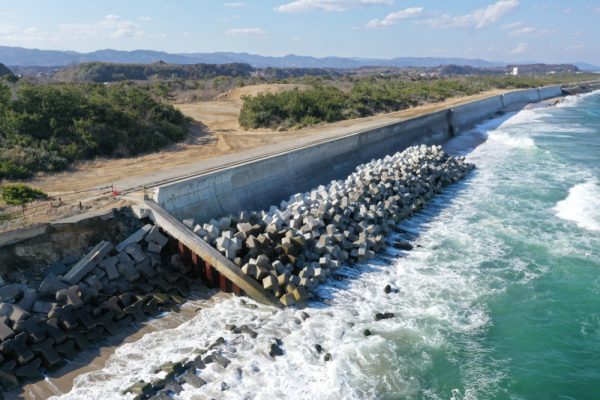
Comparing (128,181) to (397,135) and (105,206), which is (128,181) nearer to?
(105,206)

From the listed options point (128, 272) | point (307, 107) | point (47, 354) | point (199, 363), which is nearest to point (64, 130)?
point (128, 272)

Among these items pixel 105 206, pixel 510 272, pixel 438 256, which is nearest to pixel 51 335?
pixel 105 206

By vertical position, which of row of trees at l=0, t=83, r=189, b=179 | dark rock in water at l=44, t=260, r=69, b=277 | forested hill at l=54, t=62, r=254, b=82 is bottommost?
dark rock in water at l=44, t=260, r=69, b=277

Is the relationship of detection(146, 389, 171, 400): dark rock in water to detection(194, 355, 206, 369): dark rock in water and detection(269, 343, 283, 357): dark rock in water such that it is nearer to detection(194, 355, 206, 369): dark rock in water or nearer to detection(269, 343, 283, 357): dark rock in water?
detection(194, 355, 206, 369): dark rock in water

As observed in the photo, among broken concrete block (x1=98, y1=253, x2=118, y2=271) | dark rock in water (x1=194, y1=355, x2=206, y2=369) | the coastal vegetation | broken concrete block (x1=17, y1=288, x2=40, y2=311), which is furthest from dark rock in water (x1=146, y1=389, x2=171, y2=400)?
the coastal vegetation

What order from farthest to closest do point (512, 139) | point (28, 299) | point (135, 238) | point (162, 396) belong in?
point (512, 139)
point (135, 238)
point (28, 299)
point (162, 396)

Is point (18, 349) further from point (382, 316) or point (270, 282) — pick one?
Answer: point (382, 316)
